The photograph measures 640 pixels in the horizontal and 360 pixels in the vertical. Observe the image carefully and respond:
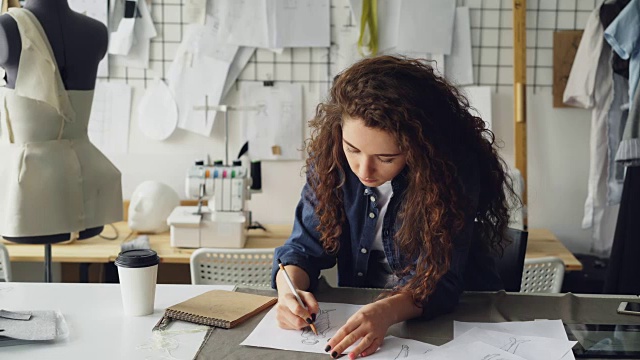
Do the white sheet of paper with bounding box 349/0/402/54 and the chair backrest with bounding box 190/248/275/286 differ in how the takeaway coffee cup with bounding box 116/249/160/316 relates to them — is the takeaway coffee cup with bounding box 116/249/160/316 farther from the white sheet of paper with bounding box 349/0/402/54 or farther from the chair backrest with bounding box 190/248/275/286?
the white sheet of paper with bounding box 349/0/402/54

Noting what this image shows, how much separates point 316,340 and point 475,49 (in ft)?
7.34

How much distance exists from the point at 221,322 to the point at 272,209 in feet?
6.56

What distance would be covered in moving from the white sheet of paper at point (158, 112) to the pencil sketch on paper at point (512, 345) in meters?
2.30

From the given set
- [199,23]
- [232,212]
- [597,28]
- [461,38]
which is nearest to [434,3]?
[461,38]

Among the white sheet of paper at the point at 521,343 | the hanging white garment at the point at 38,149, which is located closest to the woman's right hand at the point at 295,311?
the white sheet of paper at the point at 521,343

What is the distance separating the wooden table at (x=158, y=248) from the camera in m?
2.93

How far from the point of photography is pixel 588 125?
11.4ft

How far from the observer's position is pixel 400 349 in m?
1.51

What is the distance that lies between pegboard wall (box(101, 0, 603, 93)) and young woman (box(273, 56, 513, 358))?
1646mm

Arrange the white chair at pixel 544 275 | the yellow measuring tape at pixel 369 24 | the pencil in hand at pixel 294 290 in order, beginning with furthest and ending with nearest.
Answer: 1. the yellow measuring tape at pixel 369 24
2. the white chair at pixel 544 275
3. the pencil in hand at pixel 294 290

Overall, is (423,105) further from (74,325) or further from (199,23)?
(199,23)

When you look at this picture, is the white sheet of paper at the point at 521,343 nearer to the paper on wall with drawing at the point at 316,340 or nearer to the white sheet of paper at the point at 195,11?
the paper on wall with drawing at the point at 316,340

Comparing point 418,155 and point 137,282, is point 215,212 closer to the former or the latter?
point 137,282

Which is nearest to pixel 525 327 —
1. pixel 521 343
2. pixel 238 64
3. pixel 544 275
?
pixel 521 343
